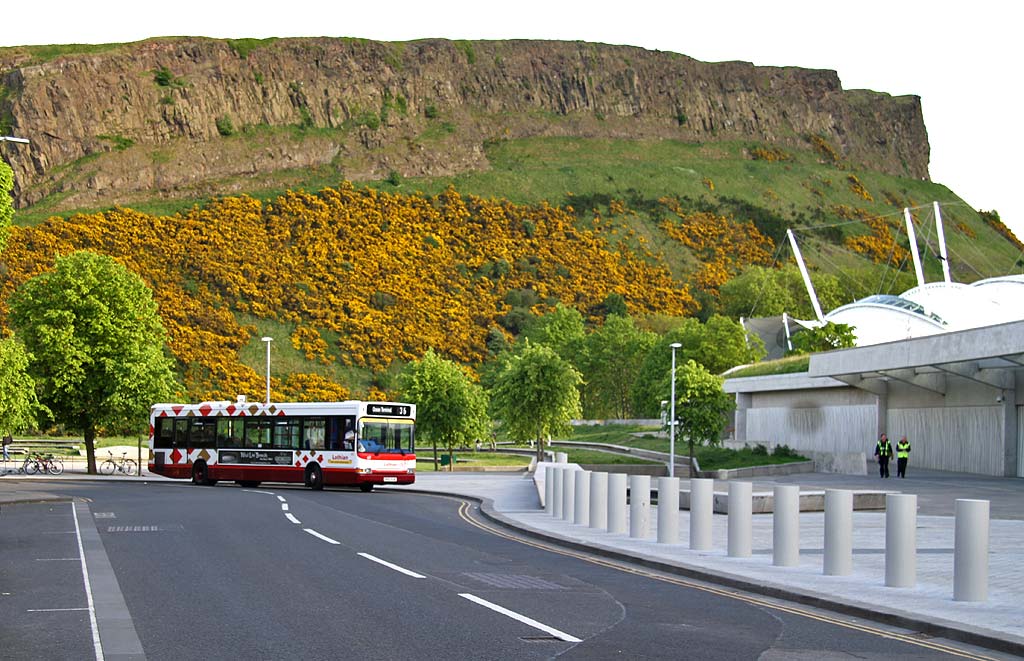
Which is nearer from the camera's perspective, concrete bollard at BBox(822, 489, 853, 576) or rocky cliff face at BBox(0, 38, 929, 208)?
concrete bollard at BBox(822, 489, 853, 576)

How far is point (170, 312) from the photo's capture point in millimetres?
101750

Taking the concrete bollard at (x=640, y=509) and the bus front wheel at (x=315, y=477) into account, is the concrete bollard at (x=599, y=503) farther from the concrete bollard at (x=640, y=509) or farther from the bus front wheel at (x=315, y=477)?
the bus front wheel at (x=315, y=477)

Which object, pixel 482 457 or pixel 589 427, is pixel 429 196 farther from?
pixel 482 457

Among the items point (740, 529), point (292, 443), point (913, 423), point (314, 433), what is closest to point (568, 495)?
point (740, 529)

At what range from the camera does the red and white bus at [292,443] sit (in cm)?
3869

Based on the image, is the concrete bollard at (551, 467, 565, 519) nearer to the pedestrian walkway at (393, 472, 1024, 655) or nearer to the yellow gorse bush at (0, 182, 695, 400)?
the pedestrian walkway at (393, 472, 1024, 655)

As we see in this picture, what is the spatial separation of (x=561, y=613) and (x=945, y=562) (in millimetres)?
6750

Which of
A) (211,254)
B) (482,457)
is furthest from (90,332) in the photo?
(211,254)

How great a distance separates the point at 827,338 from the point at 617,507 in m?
64.8

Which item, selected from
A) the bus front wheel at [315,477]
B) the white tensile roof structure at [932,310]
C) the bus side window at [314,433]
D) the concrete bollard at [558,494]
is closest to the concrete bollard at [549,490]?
the concrete bollard at [558,494]

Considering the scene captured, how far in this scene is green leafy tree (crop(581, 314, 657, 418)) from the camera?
352 feet

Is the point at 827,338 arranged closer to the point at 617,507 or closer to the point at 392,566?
the point at 617,507

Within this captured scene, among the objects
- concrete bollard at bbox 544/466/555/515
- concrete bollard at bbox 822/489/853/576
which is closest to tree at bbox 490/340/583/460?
concrete bollard at bbox 544/466/555/515

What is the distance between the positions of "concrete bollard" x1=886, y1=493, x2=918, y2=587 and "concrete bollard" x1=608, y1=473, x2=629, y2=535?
766 cm
